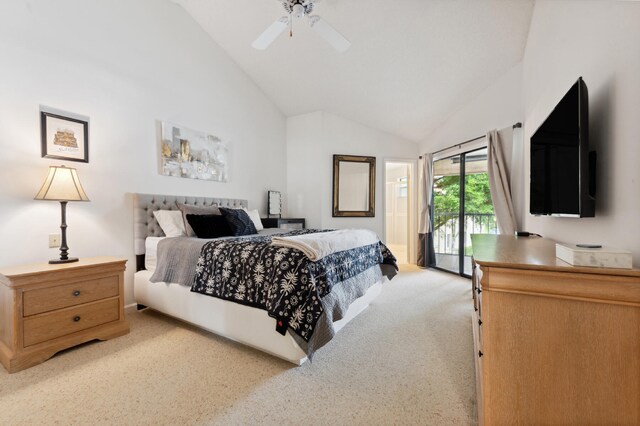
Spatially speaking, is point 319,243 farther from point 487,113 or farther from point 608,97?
point 487,113

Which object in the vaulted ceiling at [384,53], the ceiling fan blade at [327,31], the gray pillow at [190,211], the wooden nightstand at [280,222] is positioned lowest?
the wooden nightstand at [280,222]

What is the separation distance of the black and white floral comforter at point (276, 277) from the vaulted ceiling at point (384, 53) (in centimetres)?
249

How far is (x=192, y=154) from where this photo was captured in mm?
3607

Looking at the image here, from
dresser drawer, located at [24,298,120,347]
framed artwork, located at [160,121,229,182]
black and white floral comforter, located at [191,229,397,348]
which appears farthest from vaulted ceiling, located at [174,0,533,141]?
dresser drawer, located at [24,298,120,347]

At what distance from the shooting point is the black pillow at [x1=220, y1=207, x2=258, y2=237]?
122 inches

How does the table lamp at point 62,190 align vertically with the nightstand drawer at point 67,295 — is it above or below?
above

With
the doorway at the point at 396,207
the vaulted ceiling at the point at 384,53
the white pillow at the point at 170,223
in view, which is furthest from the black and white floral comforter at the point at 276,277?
the doorway at the point at 396,207

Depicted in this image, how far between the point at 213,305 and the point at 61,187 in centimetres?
153

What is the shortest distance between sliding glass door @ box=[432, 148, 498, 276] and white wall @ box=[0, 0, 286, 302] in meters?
3.48

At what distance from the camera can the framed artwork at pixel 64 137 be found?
7.87ft

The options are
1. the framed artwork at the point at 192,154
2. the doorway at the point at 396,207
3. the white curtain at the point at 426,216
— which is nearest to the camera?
the framed artwork at the point at 192,154

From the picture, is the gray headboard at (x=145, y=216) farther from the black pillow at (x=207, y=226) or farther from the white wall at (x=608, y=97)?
the white wall at (x=608, y=97)

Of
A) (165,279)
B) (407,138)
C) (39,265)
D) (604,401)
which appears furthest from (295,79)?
(604,401)

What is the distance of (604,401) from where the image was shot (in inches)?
41.1
